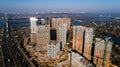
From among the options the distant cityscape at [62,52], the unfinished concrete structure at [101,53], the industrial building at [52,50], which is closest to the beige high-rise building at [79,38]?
the distant cityscape at [62,52]

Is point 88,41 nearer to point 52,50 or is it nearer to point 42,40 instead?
point 52,50

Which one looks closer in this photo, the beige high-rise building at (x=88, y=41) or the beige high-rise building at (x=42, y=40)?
the beige high-rise building at (x=88, y=41)

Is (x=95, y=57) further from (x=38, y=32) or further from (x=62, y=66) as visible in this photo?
(x=38, y=32)

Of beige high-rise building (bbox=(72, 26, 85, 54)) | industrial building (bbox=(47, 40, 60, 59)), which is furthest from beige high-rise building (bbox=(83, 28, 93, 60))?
industrial building (bbox=(47, 40, 60, 59))

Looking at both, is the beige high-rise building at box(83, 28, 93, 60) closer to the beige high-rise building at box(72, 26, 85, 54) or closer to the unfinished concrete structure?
the beige high-rise building at box(72, 26, 85, 54)

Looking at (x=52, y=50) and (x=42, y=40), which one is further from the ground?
(x=42, y=40)

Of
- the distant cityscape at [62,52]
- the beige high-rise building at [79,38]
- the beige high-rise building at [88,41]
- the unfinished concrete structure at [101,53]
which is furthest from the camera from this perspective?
the beige high-rise building at [79,38]

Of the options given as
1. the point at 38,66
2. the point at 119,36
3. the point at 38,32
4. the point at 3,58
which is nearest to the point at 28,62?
the point at 38,66

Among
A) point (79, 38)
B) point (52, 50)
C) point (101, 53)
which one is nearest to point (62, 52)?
point (52, 50)

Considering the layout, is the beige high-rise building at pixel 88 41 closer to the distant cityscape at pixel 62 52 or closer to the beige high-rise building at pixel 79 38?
the distant cityscape at pixel 62 52
